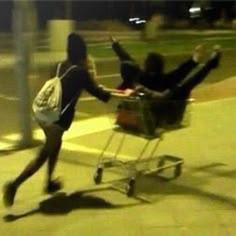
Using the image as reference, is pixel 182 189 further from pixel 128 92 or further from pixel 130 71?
pixel 130 71

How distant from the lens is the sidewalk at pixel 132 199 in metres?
5.64

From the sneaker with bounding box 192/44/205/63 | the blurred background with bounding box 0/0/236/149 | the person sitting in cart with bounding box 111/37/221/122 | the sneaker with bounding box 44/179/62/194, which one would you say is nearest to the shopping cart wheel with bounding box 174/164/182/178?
the person sitting in cart with bounding box 111/37/221/122

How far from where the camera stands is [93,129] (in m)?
9.66

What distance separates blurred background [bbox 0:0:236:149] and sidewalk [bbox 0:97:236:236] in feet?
4.16

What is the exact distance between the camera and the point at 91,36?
33.3m

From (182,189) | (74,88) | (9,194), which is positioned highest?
(74,88)

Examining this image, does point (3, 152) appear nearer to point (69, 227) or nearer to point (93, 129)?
point (93, 129)

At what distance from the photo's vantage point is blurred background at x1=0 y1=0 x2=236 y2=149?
860 cm

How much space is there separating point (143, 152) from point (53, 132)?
67.0 inches

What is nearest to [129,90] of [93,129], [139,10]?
[93,129]

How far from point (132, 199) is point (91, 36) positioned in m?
27.3

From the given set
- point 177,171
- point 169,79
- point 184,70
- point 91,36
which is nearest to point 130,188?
point 177,171

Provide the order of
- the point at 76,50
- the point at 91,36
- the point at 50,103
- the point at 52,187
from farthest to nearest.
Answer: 1. the point at 91,36
2. the point at 52,187
3. the point at 76,50
4. the point at 50,103

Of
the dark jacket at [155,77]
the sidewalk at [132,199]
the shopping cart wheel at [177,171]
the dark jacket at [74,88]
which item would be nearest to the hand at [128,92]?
the dark jacket at [74,88]
